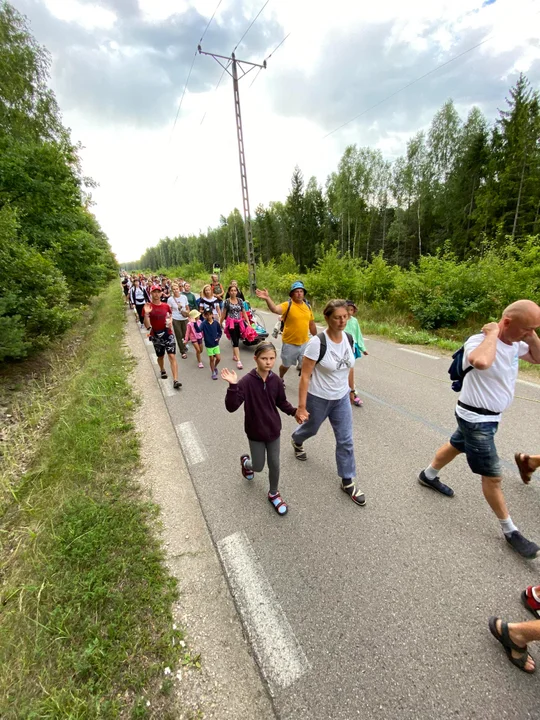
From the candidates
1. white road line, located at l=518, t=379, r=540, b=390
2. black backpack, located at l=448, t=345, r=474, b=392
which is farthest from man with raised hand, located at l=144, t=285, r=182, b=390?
white road line, located at l=518, t=379, r=540, b=390

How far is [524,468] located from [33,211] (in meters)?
14.7

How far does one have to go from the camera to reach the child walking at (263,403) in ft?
8.32

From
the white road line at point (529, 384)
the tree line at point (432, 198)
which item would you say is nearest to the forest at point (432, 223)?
the tree line at point (432, 198)

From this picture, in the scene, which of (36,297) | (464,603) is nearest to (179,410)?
(464,603)

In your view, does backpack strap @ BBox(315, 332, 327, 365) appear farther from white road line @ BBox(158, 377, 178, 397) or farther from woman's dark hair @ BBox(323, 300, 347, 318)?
white road line @ BBox(158, 377, 178, 397)

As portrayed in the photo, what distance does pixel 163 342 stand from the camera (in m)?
6.00

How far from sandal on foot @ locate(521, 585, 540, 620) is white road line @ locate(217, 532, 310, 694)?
150cm

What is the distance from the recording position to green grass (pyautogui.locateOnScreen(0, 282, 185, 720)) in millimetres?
1613

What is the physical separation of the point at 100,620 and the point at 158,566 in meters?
0.45

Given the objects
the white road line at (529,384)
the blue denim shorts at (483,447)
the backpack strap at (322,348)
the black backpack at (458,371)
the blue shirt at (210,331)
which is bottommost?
the white road line at (529,384)

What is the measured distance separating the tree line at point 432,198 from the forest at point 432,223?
86 millimetres

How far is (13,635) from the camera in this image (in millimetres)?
1924

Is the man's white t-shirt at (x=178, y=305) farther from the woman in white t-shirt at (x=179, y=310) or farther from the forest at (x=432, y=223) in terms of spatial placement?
the forest at (x=432, y=223)

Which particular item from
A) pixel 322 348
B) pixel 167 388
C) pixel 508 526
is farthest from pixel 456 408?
pixel 167 388
